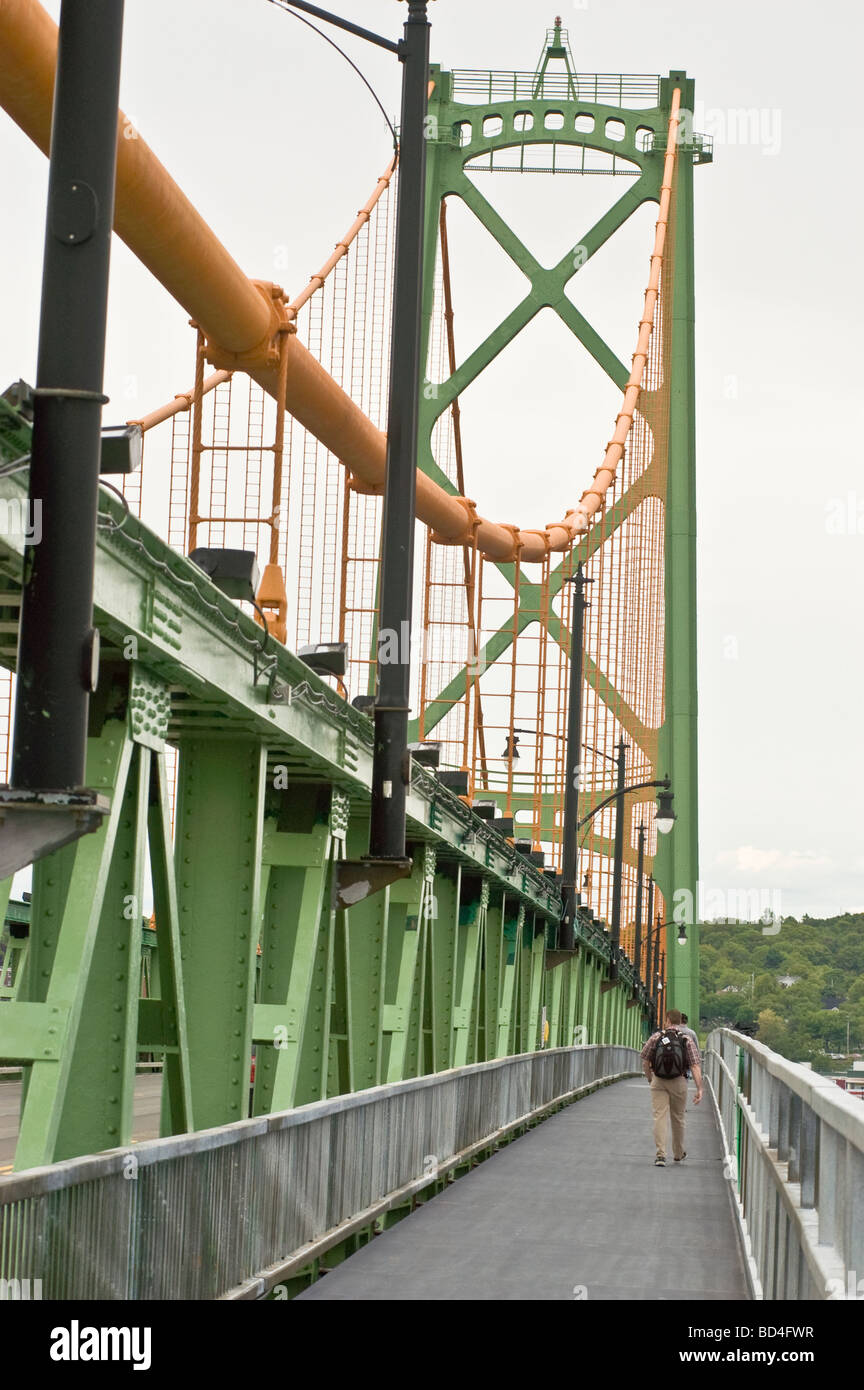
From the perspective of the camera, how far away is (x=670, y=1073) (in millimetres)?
17781

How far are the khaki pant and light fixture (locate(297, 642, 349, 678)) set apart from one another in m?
6.44

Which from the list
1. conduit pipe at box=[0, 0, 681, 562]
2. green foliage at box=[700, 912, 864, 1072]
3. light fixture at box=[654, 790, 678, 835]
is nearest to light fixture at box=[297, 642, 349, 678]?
conduit pipe at box=[0, 0, 681, 562]

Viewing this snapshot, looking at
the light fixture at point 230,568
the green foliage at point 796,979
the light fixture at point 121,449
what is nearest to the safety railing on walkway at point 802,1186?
the light fixture at point 121,449

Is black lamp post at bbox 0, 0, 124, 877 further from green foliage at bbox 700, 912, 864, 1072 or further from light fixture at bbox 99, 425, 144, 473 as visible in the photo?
green foliage at bbox 700, 912, 864, 1072

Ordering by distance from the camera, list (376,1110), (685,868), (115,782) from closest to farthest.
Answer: (115,782), (376,1110), (685,868)

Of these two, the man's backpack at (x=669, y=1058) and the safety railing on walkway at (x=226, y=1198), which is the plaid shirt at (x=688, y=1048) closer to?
the man's backpack at (x=669, y=1058)

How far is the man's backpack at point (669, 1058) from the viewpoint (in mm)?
17812

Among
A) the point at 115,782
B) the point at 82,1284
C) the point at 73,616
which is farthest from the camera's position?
the point at 115,782

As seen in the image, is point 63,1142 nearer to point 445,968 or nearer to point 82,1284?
point 82,1284

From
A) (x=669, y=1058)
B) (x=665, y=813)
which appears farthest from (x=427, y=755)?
(x=665, y=813)

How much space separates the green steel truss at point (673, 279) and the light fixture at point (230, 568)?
43868mm

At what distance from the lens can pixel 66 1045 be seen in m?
7.69
